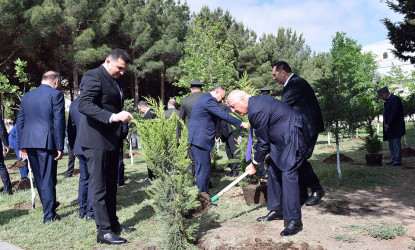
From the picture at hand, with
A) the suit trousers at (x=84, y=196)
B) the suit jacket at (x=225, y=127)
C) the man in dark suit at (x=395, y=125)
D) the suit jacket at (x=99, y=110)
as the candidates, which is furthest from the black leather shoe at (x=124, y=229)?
the man in dark suit at (x=395, y=125)

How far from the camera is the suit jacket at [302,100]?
5109 millimetres

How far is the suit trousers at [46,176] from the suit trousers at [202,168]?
2.27 m

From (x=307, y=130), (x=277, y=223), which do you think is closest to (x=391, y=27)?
(x=307, y=130)

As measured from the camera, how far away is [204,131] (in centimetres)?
565

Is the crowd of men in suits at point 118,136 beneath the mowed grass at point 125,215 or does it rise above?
above

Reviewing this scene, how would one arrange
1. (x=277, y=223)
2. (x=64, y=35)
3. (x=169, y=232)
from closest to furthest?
(x=169, y=232)
(x=277, y=223)
(x=64, y=35)

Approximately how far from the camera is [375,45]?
59.6 meters

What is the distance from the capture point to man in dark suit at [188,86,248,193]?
5.53 m

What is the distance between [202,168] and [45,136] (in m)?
2.53

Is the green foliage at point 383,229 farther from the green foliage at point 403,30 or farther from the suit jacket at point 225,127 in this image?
the green foliage at point 403,30

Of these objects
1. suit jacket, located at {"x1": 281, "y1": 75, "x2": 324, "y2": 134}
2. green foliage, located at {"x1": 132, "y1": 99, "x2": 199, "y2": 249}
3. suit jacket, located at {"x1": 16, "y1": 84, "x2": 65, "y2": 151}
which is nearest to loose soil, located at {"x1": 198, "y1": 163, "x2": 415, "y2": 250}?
green foliage, located at {"x1": 132, "y1": 99, "x2": 199, "y2": 249}

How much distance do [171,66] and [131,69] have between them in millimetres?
3629

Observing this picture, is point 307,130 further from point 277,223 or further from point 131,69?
point 131,69

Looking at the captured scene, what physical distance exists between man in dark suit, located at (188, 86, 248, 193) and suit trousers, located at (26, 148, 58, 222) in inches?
88.0
